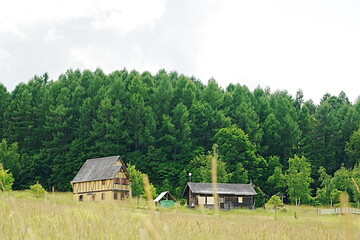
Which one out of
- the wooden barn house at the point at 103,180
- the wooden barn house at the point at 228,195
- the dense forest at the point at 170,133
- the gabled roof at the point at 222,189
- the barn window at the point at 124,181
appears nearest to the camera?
the gabled roof at the point at 222,189

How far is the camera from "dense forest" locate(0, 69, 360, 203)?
213 ft

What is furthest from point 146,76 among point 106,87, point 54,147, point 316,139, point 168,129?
point 316,139

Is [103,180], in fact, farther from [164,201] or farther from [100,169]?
[164,201]

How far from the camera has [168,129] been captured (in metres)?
69.1

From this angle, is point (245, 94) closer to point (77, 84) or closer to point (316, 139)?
point (316, 139)

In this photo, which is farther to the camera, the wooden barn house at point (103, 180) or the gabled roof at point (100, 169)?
the gabled roof at point (100, 169)

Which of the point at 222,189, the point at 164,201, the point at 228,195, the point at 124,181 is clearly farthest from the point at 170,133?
the point at 164,201

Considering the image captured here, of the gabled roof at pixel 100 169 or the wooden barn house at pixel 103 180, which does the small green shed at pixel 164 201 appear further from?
the gabled roof at pixel 100 169

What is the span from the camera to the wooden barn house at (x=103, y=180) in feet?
175

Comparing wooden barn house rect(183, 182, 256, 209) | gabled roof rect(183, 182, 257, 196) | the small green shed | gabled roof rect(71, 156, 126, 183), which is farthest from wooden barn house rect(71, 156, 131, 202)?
gabled roof rect(183, 182, 257, 196)

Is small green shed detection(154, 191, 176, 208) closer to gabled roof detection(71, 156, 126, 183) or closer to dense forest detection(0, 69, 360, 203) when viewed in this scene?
gabled roof detection(71, 156, 126, 183)

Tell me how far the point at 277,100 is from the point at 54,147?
3614cm

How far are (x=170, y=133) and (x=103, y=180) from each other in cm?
1772

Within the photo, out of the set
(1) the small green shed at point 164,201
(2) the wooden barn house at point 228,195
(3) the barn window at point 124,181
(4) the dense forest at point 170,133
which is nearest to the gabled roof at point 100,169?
(3) the barn window at point 124,181
